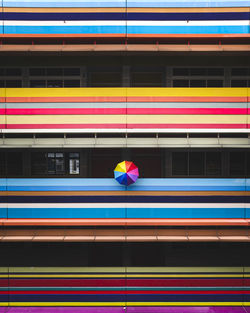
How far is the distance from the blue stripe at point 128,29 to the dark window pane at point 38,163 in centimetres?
391

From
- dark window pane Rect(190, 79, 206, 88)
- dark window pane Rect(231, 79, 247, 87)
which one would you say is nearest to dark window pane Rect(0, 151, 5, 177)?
dark window pane Rect(190, 79, 206, 88)

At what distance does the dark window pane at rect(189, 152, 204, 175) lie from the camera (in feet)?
23.4

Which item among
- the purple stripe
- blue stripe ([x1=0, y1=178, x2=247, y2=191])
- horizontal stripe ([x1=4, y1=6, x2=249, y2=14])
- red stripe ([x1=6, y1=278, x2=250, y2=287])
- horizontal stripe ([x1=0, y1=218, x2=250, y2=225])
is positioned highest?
horizontal stripe ([x1=4, y1=6, x2=249, y2=14])

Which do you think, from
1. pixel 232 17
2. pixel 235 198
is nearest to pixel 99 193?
pixel 235 198

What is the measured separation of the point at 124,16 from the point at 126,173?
16.0ft

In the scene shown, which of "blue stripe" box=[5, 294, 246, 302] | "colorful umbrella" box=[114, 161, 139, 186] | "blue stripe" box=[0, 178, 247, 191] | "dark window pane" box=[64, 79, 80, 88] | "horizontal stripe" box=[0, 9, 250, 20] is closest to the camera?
"colorful umbrella" box=[114, 161, 139, 186]

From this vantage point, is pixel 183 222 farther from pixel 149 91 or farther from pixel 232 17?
pixel 232 17

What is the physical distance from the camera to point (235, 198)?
664 cm

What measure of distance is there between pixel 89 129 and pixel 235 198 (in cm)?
494

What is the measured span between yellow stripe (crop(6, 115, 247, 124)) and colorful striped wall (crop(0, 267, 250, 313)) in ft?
15.3

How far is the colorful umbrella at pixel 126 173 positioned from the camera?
648 centimetres

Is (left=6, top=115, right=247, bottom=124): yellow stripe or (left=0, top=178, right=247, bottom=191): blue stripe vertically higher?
(left=6, top=115, right=247, bottom=124): yellow stripe

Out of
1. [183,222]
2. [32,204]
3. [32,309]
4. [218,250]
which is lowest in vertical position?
[32,309]

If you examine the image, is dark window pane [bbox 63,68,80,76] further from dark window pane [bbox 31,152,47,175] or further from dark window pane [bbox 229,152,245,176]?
dark window pane [bbox 229,152,245,176]
